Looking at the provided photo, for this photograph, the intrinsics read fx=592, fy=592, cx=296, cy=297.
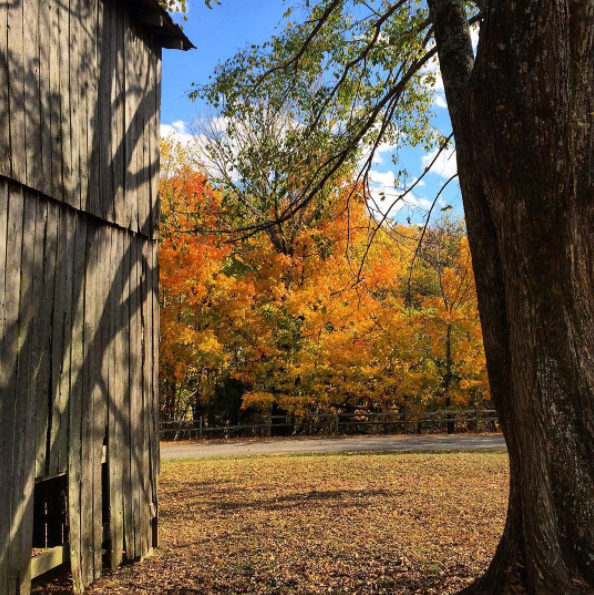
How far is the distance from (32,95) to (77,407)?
9.31 feet

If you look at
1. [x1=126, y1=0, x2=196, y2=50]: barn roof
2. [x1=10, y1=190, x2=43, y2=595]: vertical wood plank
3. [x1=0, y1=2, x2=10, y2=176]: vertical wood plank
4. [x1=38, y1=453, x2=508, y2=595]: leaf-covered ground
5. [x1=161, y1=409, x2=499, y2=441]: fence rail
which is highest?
[x1=126, y1=0, x2=196, y2=50]: barn roof

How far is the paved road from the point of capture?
58.2 feet

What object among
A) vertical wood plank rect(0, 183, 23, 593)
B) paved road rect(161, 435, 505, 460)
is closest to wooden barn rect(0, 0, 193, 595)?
vertical wood plank rect(0, 183, 23, 593)

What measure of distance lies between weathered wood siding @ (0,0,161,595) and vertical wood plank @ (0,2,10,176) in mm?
13

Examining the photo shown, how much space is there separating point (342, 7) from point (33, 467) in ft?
25.2

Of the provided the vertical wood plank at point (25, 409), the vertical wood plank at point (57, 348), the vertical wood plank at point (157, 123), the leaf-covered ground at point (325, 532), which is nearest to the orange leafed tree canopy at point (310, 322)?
the leaf-covered ground at point (325, 532)

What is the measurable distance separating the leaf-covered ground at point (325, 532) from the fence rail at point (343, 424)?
10849 mm

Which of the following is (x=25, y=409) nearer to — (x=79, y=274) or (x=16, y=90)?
(x=79, y=274)

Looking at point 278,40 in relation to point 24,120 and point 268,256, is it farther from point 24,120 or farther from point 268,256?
point 268,256

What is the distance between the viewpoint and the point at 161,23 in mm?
7047

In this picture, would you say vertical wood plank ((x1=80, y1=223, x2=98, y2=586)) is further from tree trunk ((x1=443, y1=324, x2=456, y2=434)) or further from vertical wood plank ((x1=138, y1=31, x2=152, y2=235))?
tree trunk ((x1=443, y1=324, x2=456, y2=434))

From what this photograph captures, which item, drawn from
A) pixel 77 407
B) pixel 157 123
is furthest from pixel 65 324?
pixel 157 123

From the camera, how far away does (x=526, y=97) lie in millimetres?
3809

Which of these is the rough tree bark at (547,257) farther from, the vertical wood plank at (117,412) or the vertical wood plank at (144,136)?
the vertical wood plank at (144,136)
